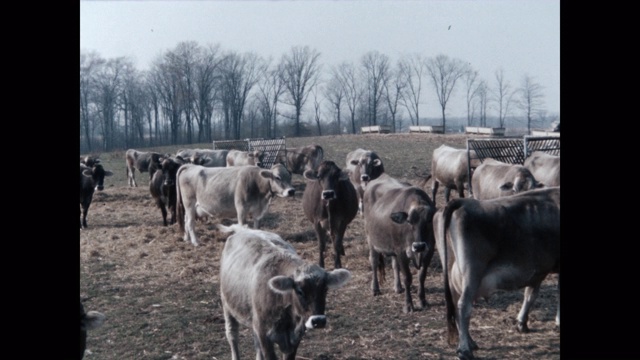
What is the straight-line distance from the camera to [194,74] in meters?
54.9

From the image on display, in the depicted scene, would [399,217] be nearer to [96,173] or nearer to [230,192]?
[230,192]

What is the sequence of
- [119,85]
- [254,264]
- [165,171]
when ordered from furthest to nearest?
[119,85]
[165,171]
[254,264]

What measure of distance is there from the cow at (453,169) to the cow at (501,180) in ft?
10.7

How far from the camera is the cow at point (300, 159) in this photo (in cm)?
2564

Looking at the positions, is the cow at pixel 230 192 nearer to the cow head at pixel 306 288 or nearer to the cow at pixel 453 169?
the cow at pixel 453 169

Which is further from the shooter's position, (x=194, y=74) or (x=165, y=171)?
(x=194, y=74)

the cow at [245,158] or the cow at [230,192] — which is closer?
the cow at [230,192]

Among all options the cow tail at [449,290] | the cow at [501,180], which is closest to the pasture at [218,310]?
the cow tail at [449,290]

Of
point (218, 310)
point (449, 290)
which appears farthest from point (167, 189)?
point (449, 290)

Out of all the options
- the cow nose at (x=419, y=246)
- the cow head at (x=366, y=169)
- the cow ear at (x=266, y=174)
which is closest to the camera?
the cow nose at (x=419, y=246)
